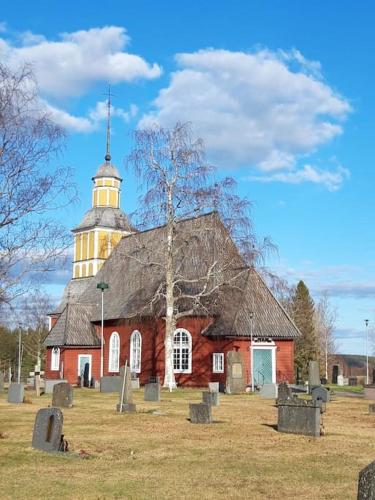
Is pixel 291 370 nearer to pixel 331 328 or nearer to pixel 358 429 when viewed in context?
pixel 358 429

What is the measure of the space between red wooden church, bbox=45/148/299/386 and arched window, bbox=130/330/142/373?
65mm

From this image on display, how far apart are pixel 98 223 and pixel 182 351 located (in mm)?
24701

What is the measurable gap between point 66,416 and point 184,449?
23.6 feet

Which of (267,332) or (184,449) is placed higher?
(267,332)

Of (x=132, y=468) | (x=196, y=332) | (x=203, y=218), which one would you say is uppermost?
(x=203, y=218)

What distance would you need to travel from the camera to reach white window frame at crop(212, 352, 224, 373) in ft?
118

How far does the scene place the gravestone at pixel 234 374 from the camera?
3014cm

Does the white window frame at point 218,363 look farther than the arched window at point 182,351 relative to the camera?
No

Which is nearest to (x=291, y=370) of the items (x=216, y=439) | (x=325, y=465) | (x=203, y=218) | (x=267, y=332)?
(x=267, y=332)

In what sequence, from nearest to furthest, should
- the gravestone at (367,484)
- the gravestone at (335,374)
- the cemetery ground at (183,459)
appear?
the gravestone at (367,484), the cemetery ground at (183,459), the gravestone at (335,374)

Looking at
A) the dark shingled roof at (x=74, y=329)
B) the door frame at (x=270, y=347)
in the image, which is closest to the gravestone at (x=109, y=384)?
the door frame at (x=270, y=347)

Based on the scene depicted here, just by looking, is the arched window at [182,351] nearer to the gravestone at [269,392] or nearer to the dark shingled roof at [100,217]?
the gravestone at [269,392]

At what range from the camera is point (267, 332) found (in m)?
36.1

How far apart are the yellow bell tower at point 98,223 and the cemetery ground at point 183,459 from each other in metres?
41.1
